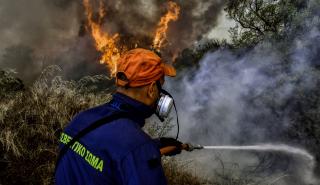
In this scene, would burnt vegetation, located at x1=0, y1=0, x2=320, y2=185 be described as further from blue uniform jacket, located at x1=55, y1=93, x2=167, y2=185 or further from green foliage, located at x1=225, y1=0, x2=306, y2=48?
green foliage, located at x1=225, y1=0, x2=306, y2=48

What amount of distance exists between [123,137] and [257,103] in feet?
15.3

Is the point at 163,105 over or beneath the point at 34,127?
beneath

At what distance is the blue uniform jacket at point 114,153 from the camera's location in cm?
201

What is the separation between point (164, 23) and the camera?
66.6ft

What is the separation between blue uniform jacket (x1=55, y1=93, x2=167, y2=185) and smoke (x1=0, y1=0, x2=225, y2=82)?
14.4 m

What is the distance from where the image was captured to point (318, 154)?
5.43 meters

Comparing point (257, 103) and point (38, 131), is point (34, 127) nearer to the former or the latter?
point (38, 131)

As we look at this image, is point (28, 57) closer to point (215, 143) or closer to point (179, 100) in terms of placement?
point (179, 100)

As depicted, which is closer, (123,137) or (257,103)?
(123,137)

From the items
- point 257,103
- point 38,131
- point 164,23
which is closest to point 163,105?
point 38,131

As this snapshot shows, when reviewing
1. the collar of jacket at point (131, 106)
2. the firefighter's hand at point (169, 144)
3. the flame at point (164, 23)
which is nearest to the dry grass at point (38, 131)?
the firefighter's hand at point (169, 144)

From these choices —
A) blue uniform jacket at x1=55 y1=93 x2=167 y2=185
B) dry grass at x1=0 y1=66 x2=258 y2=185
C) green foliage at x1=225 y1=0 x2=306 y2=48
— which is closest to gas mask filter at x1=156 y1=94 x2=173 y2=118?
blue uniform jacket at x1=55 y1=93 x2=167 y2=185

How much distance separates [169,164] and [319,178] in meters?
1.85

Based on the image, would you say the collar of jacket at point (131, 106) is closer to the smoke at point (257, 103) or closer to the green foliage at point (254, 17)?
the smoke at point (257, 103)
